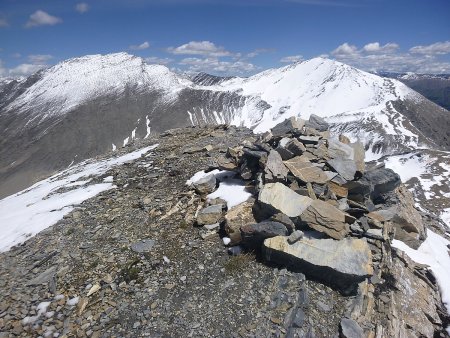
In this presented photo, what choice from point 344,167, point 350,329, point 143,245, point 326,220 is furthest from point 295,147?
point 350,329

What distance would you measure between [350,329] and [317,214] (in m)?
4.10

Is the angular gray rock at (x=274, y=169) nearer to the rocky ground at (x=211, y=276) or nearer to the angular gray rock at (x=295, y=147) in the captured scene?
the rocky ground at (x=211, y=276)

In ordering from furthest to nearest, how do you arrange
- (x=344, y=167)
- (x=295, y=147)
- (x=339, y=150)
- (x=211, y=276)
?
(x=339, y=150) < (x=295, y=147) < (x=344, y=167) < (x=211, y=276)

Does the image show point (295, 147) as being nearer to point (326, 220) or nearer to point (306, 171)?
point (306, 171)

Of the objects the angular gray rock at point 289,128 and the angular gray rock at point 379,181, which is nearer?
the angular gray rock at point 379,181

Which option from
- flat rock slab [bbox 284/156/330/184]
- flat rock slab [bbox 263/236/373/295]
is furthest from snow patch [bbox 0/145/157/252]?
flat rock slab [bbox 263/236/373/295]

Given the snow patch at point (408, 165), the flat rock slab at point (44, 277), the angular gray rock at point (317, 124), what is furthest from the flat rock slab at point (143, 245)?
the snow patch at point (408, 165)

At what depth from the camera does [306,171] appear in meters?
16.0

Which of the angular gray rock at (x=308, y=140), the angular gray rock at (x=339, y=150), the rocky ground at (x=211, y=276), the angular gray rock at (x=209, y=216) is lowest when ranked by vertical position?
the rocky ground at (x=211, y=276)

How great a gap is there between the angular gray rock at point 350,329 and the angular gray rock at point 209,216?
20.8 ft

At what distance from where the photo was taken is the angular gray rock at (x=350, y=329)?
10723mm

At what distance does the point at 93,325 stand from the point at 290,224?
24.7 feet

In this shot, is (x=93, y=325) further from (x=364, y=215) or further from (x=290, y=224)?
(x=364, y=215)

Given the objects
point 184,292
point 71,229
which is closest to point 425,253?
point 184,292
